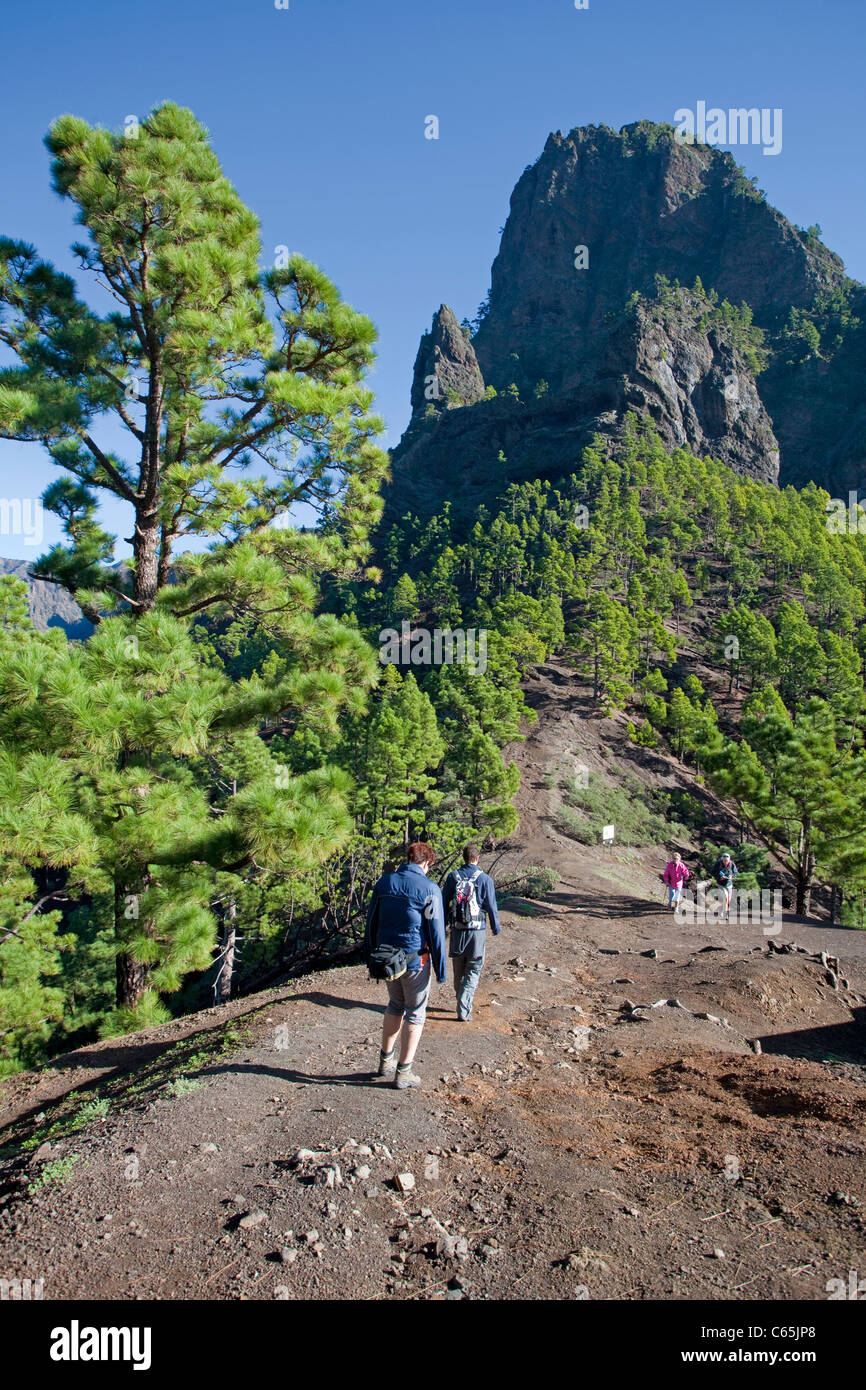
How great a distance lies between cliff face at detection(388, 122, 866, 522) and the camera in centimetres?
9956

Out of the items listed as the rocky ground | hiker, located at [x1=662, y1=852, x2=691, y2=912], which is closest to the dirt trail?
the rocky ground

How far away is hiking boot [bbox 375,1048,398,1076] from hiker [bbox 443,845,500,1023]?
117 centimetres

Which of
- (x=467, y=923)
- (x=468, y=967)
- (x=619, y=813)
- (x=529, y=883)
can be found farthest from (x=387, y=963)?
(x=619, y=813)

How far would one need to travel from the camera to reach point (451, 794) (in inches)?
1251

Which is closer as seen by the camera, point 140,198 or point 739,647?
point 140,198

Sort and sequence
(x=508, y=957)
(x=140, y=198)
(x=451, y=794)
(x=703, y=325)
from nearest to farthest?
(x=140, y=198)
(x=508, y=957)
(x=451, y=794)
(x=703, y=325)

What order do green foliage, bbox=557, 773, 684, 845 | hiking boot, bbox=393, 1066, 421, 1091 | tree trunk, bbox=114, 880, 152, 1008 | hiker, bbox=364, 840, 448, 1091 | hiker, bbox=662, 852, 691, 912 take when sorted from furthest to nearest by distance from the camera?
1. green foliage, bbox=557, 773, 684, 845
2. hiker, bbox=662, 852, 691, 912
3. tree trunk, bbox=114, 880, 152, 1008
4. hiking boot, bbox=393, 1066, 421, 1091
5. hiker, bbox=364, 840, 448, 1091

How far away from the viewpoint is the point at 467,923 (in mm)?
6113

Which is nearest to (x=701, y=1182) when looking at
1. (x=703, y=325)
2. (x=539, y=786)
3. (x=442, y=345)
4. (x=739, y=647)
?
(x=539, y=786)

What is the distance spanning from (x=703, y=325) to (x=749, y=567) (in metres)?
65.1

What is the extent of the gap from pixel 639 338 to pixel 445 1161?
11017cm

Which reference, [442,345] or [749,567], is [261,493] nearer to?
[749,567]

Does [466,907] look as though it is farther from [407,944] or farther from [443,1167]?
[443,1167]

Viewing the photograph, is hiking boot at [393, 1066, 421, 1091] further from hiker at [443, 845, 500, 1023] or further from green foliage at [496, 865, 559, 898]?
green foliage at [496, 865, 559, 898]
